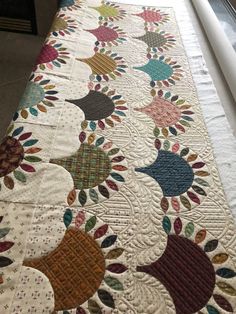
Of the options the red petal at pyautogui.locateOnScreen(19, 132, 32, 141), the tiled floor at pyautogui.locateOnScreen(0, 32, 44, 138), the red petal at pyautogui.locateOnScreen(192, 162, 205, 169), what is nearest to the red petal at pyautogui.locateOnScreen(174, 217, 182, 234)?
the red petal at pyautogui.locateOnScreen(192, 162, 205, 169)

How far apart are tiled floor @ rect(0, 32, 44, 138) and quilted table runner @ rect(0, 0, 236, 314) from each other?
798 mm

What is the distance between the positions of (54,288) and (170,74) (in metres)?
0.74

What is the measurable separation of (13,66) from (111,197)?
1592 mm

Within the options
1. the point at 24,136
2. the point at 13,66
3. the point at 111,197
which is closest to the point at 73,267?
the point at 111,197

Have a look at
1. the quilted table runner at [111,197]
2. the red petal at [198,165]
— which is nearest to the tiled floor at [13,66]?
the quilted table runner at [111,197]

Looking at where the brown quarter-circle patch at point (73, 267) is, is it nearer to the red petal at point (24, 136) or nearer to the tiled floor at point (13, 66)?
the red petal at point (24, 136)

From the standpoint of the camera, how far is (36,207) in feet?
2.15

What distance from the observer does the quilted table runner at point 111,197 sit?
A: 22.1 inches

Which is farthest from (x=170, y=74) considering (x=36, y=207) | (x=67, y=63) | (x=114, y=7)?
(x=36, y=207)

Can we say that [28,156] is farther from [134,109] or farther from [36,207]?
[134,109]

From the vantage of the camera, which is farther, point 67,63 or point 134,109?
point 67,63

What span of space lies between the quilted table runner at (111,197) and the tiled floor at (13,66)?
0.80 meters

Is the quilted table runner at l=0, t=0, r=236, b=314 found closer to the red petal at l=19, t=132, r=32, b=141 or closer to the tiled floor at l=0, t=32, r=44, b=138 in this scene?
the red petal at l=19, t=132, r=32, b=141

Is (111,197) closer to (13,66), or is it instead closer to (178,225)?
(178,225)
